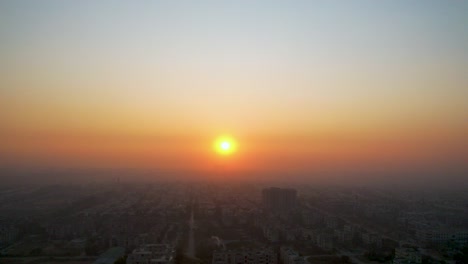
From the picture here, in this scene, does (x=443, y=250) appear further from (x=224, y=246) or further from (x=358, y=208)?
(x=358, y=208)

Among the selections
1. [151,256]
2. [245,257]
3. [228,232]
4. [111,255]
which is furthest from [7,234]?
[245,257]

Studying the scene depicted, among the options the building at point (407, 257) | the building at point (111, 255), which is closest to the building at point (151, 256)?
the building at point (111, 255)

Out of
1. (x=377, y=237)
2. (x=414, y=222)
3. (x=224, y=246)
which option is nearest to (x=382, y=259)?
(x=377, y=237)

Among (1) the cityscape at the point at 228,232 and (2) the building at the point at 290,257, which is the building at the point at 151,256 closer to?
(1) the cityscape at the point at 228,232

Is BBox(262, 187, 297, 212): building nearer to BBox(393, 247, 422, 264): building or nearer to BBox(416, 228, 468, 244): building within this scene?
BBox(416, 228, 468, 244): building

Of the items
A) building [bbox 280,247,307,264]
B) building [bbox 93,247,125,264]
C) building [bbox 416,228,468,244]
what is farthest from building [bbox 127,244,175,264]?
building [bbox 416,228,468,244]

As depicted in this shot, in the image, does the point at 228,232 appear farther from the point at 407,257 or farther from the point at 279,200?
the point at 279,200
